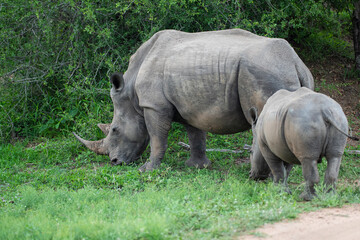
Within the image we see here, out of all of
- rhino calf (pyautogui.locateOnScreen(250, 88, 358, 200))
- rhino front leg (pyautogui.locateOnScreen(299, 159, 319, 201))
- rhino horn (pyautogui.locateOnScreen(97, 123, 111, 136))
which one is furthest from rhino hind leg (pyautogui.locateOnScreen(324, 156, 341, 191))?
rhino horn (pyautogui.locateOnScreen(97, 123, 111, 136))

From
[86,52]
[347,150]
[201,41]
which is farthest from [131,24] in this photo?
[347,150]

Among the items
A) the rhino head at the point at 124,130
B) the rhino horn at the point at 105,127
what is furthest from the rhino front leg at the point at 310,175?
the rhino horn at the point at 105,127

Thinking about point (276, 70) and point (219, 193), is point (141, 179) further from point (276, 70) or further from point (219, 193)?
point (276, 70)

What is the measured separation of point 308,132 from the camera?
552 cm

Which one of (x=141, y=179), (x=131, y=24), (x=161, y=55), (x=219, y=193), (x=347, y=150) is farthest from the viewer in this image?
(x=131, y=24)

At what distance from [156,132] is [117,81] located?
1070mm

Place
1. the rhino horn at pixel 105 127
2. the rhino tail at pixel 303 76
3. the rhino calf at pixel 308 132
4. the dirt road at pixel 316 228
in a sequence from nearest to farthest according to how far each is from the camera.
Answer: the dirt road at pixel 316 228 → the rhino calf at pixel 308 132 → the rhino tail at pixel 303 76 → the rhino horn at pixel 105 127

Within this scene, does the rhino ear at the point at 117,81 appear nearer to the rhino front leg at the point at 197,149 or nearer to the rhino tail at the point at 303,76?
the rhino front leg at the point at 197,149

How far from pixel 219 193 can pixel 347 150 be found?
3532 mm

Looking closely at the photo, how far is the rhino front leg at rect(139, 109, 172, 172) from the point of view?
8023mm

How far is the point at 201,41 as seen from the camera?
25.6ft

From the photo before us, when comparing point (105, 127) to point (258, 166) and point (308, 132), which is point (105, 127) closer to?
point (258, 166)

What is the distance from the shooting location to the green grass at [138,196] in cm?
486

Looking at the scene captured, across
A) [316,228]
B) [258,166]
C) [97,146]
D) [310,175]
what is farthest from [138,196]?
[97,146]
